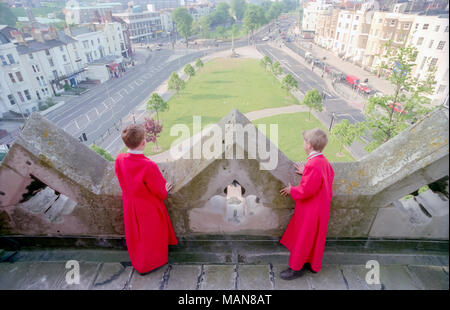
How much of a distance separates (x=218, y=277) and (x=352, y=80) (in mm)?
44617

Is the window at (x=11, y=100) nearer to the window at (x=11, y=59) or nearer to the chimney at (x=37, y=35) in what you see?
the window at (x=11, y=59)

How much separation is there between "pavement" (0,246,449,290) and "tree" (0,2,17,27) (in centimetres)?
6893

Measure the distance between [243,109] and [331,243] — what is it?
2854cm

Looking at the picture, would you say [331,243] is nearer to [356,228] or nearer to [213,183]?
[356,228]

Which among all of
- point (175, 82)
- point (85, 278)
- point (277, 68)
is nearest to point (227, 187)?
point (85, 278)

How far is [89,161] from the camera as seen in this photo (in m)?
3.13

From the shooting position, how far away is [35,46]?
108ft

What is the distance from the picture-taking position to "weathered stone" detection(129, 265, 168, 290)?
294 centimetres

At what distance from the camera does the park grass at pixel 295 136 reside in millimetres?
20641

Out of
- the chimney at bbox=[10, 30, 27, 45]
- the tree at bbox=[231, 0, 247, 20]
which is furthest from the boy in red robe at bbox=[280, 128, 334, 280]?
the tree at bbox=[231, 0, 247, 20]

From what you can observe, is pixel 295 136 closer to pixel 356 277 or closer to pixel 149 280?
pixel 356 277

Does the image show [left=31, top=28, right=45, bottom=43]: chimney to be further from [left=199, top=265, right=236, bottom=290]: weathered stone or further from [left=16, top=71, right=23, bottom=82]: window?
[left=199, top=265, right=236, bottom=290]: weathered stone

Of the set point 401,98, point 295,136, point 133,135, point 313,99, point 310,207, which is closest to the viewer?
point 133,135
